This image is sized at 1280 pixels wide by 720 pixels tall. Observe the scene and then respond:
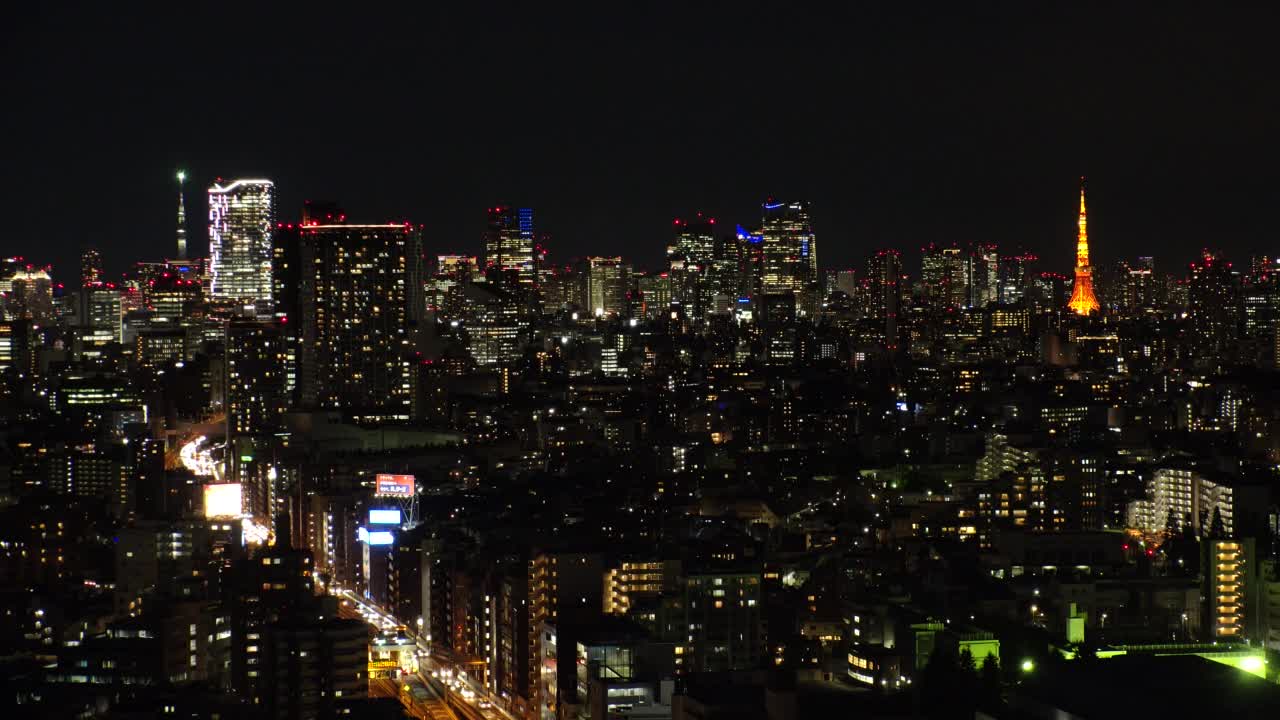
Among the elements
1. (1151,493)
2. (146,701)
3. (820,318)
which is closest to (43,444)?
(1151,493)

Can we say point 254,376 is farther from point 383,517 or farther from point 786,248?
point 786,248

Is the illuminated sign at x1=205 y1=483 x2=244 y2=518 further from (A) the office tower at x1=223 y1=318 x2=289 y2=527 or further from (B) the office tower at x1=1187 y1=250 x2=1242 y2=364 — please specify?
(B) the office tower at x1=1187 y1=250 x2=1242 y2=364

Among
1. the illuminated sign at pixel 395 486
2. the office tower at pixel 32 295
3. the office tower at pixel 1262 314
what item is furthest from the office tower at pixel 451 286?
the illuminated sign at pixel 395 486

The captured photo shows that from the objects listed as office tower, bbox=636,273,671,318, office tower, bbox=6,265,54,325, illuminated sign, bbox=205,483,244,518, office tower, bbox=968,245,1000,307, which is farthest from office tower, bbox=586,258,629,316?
illuminated sign, bbox=205,483,244,518

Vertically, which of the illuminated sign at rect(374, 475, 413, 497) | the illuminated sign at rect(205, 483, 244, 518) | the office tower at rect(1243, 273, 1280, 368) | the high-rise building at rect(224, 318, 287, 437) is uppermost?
the office tower at rect(1243, 273, 1280, 368)

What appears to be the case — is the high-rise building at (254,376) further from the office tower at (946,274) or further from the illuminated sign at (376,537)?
the office tower at (946,274)

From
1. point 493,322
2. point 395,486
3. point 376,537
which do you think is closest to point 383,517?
point 376,537
